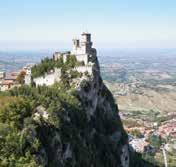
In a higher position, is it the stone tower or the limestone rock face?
the stone tower

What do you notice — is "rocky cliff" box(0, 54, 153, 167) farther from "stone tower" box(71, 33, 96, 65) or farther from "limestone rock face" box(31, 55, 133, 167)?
"stone tower" box(71, 33, 96, 65)

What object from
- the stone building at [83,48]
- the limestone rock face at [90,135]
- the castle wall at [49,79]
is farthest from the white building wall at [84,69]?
the stone building at [83,48]

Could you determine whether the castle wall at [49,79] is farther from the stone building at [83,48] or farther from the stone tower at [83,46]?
the stone tower at [83,46]

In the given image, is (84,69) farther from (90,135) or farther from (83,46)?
(90,135)

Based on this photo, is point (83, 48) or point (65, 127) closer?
point (65, 127)

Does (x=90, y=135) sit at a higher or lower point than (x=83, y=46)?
lower

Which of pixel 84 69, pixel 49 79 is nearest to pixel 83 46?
pixel 84 69

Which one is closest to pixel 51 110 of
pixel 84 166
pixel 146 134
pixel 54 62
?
pixel 84 166

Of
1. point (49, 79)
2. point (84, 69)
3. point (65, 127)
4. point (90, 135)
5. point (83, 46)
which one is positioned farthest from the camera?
point (83, 46)

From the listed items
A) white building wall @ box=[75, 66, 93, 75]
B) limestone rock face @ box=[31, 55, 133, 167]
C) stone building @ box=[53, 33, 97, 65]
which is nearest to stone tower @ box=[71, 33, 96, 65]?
stone building @ box=[53, 33, 97, 65]

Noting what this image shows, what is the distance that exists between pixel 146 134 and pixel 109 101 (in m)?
112

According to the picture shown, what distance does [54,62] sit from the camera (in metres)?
82.9

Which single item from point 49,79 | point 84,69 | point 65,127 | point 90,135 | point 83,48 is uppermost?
point 83,48

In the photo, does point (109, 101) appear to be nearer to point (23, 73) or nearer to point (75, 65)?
point (75, 65)
